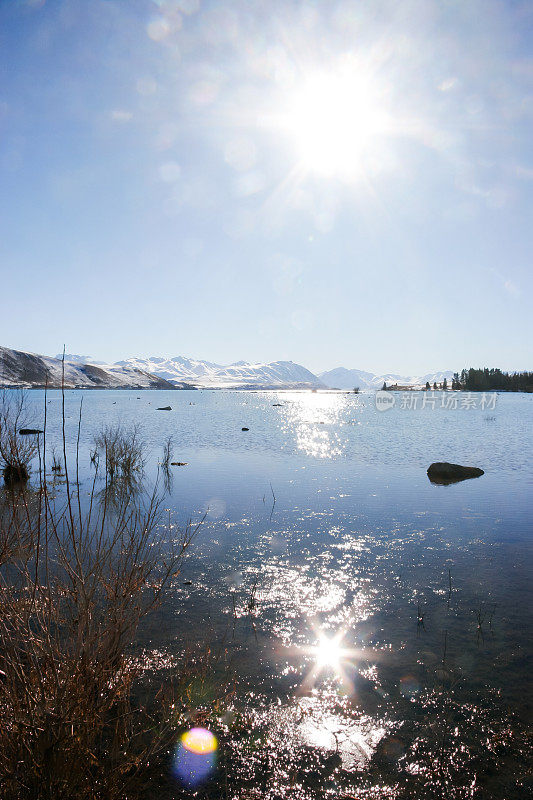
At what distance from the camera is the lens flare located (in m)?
5.03

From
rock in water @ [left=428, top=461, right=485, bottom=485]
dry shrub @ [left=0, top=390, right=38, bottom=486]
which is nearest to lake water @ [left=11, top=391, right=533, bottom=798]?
rock in water @ [left=428, top=461, right=485, bottom=485]

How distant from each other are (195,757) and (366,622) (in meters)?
4.36

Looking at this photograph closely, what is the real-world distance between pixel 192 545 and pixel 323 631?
5793 mm

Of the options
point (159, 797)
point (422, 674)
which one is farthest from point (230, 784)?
point (422, 674)

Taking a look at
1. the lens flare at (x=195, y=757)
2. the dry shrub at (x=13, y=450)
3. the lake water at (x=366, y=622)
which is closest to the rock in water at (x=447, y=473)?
the lake water at (x=366, y=622)

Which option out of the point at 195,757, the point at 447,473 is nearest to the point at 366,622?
the point at 195,757

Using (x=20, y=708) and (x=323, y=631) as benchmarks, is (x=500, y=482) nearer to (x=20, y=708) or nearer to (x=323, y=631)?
(x=323, y=631)

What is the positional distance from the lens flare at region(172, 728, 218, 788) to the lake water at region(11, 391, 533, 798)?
14.9 inches

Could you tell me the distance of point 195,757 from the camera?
5.28 meters

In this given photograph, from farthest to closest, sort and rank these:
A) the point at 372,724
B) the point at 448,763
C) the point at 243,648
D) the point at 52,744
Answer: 1. the point at 243,648
2. the point at 372,724
3. the point at 448,763
4. the point at 52,744

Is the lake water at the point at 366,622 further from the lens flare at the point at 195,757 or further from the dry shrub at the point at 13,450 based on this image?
the dry shrub at the point at 13,450

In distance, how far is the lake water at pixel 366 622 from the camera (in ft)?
18.1

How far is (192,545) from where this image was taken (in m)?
13.0

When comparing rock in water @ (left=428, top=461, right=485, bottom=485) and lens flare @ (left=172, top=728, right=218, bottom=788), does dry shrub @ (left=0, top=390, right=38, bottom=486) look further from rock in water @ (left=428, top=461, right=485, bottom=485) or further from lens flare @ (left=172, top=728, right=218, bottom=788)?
rock in water @ (left=428, top=461, right=485, bottom=485)
